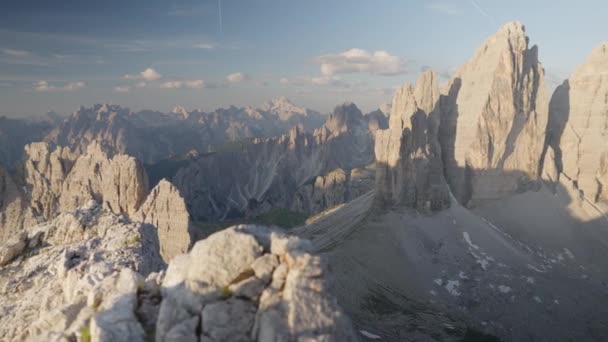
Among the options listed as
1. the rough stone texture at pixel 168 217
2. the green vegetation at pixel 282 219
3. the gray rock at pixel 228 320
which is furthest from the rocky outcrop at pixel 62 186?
the green vegetation at pixel 282 219

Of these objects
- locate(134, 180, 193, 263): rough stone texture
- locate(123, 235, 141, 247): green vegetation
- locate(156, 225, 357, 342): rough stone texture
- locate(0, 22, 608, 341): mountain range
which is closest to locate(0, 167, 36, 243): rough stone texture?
locate(0, 22, 608, 341): mountain range

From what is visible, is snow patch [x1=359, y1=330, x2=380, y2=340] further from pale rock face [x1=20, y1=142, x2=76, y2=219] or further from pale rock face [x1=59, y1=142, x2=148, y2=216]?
pale rock face [x1=20, y1=142, x2=76, y2=219]

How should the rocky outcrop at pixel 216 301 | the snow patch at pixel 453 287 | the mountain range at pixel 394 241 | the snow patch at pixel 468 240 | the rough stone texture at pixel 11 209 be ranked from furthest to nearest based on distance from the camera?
the rough stone texture at pixel 11 209
the snow patch at pixel 468 240
the snow patch at pixel 453 287
the mountain range at pixel 394 241
the rocky outcrop at pixel 216 301

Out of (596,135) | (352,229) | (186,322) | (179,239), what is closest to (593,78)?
(596,135)

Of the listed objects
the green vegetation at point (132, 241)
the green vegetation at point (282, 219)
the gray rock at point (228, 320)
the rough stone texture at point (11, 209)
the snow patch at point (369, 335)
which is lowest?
the green vegetation at point (282, 219)

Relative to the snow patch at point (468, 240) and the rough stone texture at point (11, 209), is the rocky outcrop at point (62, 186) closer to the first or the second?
the rough stone texture at point (11, 209)

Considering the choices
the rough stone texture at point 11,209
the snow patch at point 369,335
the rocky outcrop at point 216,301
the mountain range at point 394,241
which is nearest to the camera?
the rocky outcrop at point 216,301

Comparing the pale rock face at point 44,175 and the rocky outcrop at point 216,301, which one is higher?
the rocky outcrop at point 216,301
